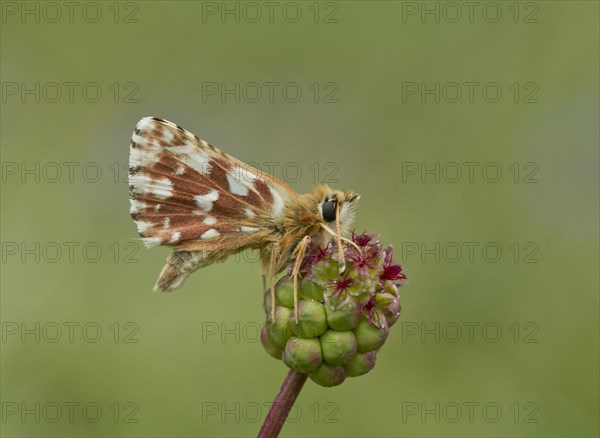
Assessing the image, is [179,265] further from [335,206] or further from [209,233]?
[335,206]

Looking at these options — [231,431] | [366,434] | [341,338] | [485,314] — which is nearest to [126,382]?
[231,431]

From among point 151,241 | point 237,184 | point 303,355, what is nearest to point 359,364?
point 303,355

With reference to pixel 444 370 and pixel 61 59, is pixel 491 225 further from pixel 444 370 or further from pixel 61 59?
pixel 61 59

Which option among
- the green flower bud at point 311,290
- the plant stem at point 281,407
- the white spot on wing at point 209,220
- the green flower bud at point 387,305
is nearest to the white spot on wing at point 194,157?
the white spot on wing at point 209,220

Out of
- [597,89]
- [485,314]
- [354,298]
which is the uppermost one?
[597,89]

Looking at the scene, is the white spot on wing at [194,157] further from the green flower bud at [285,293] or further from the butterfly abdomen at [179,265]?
the green flower bud at [285,293]

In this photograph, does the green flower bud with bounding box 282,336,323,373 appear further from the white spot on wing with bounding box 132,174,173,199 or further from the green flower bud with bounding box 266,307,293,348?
the white spot on wing with bounding box 132,174,173,199

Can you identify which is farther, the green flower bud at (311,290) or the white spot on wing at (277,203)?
the white spot on wing at (277,203)
